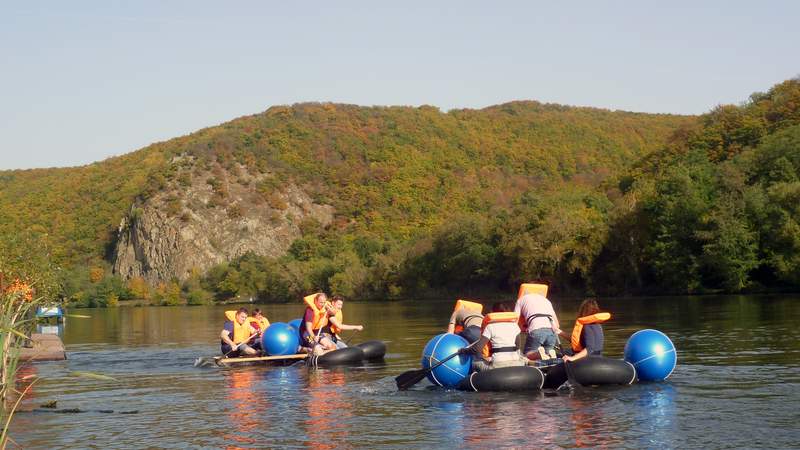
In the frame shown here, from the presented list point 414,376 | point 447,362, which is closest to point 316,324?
point 414,376

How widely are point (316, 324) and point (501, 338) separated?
29.5 ft

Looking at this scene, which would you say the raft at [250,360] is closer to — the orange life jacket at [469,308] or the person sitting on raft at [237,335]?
the person sitting on raft at [237,335]

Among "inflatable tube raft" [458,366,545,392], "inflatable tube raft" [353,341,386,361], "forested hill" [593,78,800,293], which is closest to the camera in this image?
"inflatable tube raft" [458,366,545,392]

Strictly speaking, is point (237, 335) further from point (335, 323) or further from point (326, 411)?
point (326, 411)

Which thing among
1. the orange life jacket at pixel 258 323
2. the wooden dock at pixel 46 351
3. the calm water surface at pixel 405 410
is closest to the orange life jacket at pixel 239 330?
the orange life jacket at pixel 258 323

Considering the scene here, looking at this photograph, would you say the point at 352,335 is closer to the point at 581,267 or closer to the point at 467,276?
the point at 581,267

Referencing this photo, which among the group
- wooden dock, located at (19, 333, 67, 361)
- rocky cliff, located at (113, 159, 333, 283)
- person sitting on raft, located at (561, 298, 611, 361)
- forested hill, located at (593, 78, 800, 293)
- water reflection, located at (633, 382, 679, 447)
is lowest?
water reflection, located at (633, 382, 679, 447)

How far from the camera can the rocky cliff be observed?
15438 cm

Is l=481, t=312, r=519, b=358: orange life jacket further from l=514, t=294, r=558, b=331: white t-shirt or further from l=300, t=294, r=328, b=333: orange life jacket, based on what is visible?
l=300, t=294, r=328, b=333: orange life jacket

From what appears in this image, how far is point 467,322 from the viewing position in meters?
19.9

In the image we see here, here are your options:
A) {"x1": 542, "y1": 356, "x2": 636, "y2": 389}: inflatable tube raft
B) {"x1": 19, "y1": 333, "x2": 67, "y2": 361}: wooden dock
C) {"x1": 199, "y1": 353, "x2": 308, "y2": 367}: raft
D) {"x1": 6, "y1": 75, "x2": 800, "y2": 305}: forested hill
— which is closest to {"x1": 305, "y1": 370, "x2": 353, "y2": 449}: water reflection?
{"x1": 199, "y1": 353, "x2": 308, "y2": 367}: raft

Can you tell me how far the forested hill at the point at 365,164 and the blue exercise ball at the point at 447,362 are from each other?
122 metres

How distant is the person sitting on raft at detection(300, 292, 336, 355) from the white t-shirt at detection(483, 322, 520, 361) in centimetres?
820

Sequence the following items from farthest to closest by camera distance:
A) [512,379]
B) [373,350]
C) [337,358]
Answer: [373,350] → [337,358] → [512,379]
